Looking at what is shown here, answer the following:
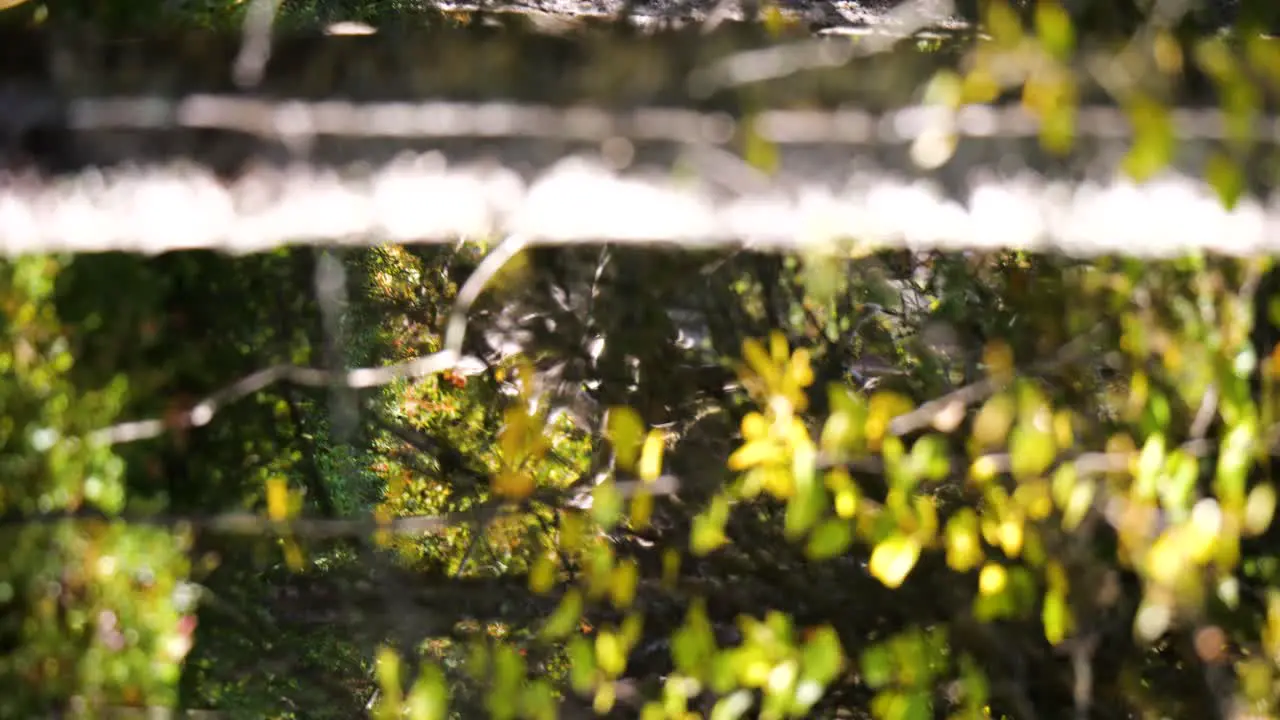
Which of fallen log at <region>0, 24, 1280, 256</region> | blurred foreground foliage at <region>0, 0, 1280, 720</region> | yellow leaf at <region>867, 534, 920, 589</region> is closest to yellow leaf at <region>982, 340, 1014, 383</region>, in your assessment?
blurred foreground foliage at <region>0, 0, 1280, 720</region>

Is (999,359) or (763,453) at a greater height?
(763,453)

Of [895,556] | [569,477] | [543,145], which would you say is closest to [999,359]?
[895,556]

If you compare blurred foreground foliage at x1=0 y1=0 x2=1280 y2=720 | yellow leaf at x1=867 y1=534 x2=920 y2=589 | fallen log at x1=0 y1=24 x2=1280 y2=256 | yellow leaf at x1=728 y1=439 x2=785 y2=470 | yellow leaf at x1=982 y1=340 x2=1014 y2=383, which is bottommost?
blurred foreground foliage at x1=0 y1=0 x2=1280 y2=720

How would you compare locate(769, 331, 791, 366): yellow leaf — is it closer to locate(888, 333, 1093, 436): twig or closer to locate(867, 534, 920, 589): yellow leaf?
locate(888, 333, 1093, 436): twig

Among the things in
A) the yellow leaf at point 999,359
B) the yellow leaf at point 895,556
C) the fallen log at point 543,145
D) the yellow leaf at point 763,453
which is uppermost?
the fallen log at point 543,145

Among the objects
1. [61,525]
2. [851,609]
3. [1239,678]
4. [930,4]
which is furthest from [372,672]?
[930,4]

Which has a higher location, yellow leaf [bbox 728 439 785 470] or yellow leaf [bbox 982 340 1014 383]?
yellow leaf [bbox 728 439 785 470]

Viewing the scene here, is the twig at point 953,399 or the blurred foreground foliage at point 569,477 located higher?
the twig at point 953,399

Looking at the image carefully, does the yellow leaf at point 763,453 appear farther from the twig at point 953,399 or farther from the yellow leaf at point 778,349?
the yellow leaf at point 778,349

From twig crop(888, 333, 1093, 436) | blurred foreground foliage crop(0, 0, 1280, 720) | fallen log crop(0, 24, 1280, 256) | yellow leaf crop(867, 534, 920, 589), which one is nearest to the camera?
fallen log crop(0, 24, 1280, 256)

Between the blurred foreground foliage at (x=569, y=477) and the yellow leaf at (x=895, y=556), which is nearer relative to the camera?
the yellow leaf at (x=895, y=556)

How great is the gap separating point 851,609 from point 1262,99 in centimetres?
157

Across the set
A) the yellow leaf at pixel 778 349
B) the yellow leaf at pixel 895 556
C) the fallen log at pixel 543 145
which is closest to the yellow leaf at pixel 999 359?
the yellow leaf at pixel 778 349

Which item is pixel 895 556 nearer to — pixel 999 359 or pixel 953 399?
pixel 953 399
